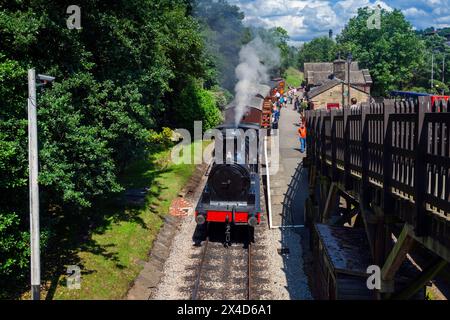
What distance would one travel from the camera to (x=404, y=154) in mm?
6676

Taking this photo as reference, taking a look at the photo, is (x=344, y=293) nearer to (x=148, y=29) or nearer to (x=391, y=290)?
(x=391, y=290)

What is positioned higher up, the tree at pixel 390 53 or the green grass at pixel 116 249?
the tree at pixel 390 53

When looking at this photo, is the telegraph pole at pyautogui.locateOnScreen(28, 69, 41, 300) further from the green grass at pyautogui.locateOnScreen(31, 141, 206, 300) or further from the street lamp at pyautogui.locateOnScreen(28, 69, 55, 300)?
the green grass at pyautogui.locateOnScreen(31, 141, 206, 300)

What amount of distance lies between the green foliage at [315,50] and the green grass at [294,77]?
362 cm

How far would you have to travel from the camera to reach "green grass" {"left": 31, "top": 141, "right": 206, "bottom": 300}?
12.0m

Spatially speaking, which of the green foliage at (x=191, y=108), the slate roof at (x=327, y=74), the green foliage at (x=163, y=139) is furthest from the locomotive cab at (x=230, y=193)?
the slate roof at (x=327, y=74)

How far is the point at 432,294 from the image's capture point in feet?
39.1

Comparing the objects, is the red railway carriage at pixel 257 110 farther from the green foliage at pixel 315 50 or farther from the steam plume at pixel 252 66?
the green foliage at pixel 315 50

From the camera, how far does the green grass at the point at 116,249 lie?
1197 cm

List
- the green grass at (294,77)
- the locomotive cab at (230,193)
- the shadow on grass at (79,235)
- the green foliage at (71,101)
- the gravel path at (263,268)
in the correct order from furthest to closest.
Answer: the green grass at (294,77) < the locomotive cab at (230,193) < the gravel path at (263,268) < the shadow on grass at (79,235) < the green foliage at (71,101)

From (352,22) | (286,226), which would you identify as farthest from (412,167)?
(352,22)

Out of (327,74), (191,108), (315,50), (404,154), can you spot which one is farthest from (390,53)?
(315,50)

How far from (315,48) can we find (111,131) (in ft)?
478

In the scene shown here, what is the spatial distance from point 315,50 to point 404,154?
149 m
